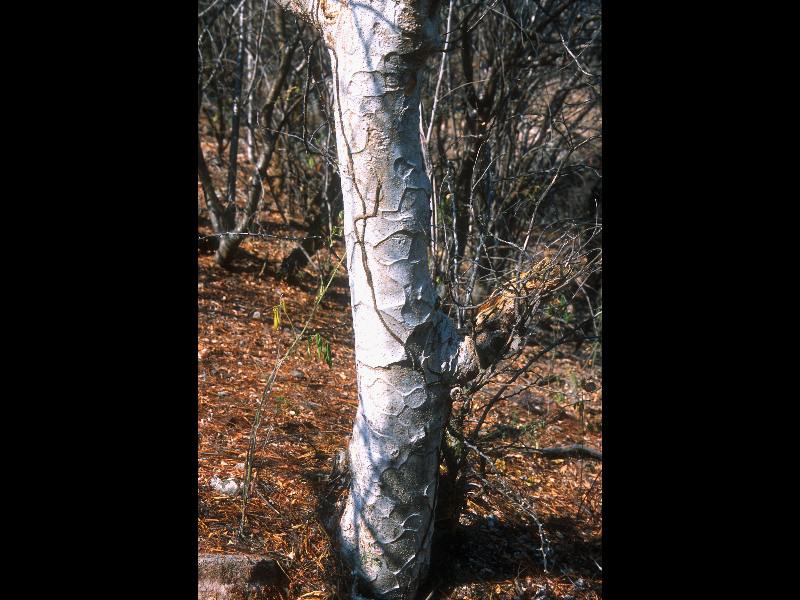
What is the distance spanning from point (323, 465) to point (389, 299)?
4.12 feet

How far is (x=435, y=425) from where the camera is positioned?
2.19m

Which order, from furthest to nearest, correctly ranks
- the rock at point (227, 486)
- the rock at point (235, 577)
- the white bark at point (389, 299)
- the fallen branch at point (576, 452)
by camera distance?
the fallen branch at point (576, 452)
the rock at point (227, 486)
the rock at point (235, 577)
the white bark at point (389, 299)

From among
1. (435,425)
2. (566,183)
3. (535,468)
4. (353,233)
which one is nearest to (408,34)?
(353,233)

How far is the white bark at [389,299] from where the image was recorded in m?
1.91

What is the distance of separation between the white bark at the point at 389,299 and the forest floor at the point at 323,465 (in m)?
0.27

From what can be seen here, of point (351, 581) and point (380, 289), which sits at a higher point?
→ point (380, 289)

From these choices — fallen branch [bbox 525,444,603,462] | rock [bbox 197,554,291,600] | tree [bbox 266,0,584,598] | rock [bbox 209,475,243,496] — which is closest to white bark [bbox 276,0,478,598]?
tree [bbox 266,0,584,598]

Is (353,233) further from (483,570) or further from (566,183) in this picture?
(566,183)

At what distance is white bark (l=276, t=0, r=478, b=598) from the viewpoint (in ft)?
6.27

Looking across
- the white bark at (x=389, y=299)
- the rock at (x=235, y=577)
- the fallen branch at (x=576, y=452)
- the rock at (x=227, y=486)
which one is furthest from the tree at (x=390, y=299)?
the fallen branch at (x=576, y=452)

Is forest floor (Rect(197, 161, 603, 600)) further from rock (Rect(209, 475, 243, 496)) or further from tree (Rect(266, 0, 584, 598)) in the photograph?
tree (Rect(266, 0, 584, 598))

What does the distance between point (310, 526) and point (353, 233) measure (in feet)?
3.75

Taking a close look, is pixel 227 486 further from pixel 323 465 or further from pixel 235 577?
pixel 235 577

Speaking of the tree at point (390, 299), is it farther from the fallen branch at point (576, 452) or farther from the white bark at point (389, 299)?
the fallen branch at point (576, 452)
